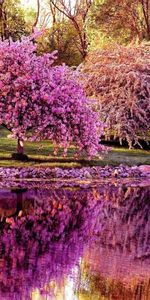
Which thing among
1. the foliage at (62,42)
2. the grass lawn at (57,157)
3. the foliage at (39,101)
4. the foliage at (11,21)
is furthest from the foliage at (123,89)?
the foliage at (11,21)

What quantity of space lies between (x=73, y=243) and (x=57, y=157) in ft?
43.3

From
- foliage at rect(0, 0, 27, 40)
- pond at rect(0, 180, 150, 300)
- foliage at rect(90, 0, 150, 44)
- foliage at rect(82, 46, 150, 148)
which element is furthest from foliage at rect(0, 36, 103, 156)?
foliage at rect(0, 0, 27, 40)

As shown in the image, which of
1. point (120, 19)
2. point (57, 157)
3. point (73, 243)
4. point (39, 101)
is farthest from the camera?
point (120, 19)

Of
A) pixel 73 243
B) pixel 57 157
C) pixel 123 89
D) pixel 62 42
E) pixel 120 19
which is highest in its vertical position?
pixel 120 19

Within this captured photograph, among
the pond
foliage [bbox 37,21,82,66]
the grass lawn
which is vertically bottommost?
the pond

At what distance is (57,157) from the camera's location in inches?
1052

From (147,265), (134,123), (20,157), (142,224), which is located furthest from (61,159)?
(147,265)

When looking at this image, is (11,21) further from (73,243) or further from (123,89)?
(73,243)

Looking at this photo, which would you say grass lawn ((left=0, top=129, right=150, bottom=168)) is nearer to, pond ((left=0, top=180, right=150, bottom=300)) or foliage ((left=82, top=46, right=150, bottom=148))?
foliage ((left=82, top=46, right=150, bottom=148))

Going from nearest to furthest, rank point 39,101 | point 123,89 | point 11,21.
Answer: point 39,101 < point 123,89 < point 11,21

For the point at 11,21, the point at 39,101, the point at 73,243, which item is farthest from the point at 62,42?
the point at 73,243

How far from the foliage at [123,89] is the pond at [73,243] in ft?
29.6

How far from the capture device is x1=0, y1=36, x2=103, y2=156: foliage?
24.0m

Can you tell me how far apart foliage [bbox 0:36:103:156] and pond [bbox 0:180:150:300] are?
3051 mm
